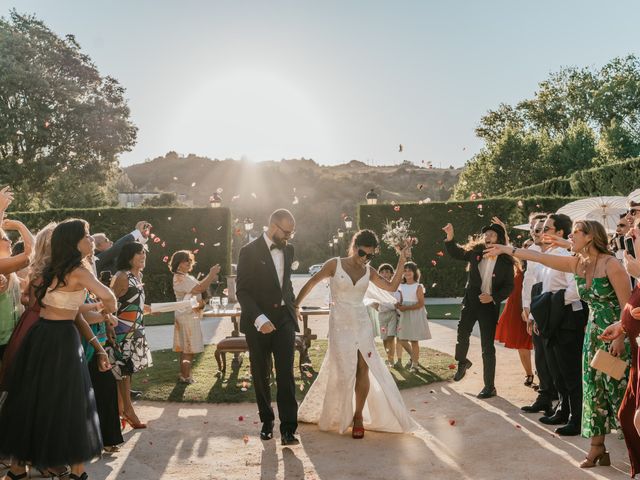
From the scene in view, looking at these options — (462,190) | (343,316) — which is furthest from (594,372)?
(462,190)

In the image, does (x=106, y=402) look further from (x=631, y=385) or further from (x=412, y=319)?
(x=412, y=319)

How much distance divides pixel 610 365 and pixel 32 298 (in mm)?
4421

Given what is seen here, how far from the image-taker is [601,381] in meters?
5.52

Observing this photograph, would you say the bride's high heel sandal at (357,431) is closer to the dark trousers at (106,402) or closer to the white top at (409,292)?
the dark trousers at (106,402)

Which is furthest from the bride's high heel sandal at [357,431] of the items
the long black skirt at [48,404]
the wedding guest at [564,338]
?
the long black skirt at [48,404]

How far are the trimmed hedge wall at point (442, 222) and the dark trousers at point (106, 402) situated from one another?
61.1 feet

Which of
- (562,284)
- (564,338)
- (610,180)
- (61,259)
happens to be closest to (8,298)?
(61,259)

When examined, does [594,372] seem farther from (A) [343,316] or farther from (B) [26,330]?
(B) [26,330]

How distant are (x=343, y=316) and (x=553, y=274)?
226cm

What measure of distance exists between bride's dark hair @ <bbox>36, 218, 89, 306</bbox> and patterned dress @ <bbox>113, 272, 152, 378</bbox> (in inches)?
85.2

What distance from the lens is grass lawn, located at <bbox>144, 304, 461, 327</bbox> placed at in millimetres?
17984

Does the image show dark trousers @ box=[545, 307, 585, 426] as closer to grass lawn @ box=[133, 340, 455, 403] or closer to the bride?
the bride

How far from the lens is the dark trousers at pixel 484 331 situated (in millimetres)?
8336

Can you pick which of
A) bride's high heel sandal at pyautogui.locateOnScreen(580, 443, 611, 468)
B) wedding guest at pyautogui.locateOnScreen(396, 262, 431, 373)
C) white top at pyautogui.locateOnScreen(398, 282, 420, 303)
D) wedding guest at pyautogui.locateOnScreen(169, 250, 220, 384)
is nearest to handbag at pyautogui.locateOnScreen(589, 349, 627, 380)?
bride's high heel sandal at pyautogui.locateOnScreen(580, 443, 611, 468)
